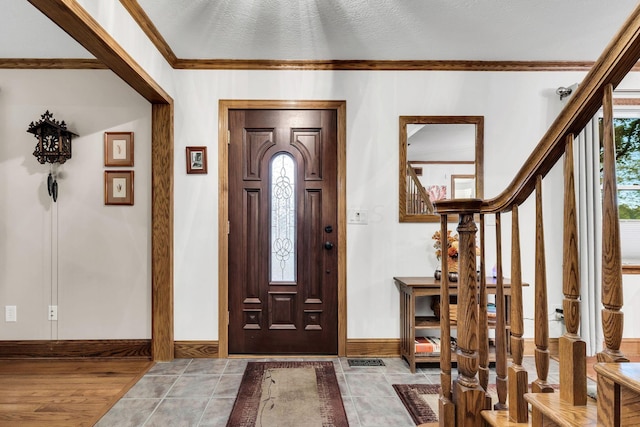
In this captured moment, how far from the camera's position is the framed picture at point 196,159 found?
2990mm

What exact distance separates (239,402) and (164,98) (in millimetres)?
2248

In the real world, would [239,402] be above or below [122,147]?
below

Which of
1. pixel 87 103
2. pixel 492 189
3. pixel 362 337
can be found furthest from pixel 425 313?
pixel 87 103

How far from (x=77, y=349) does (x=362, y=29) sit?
3.35 metres

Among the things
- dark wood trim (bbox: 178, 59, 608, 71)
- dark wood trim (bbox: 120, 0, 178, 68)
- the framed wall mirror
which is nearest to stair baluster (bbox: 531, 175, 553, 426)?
the framed wall mirror

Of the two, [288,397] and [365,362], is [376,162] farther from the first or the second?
[288,397]

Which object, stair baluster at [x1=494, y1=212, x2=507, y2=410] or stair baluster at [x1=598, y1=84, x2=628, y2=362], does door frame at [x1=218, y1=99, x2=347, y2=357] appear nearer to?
stair baluster at [x1=494, y1=212, x2=507, y2=410]

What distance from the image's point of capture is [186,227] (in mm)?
3000

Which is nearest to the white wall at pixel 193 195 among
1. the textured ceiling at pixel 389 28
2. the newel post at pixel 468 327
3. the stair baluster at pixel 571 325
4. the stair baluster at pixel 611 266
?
the textured ceiling at pixel 389 28

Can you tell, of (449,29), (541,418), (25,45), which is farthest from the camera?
(25,45)

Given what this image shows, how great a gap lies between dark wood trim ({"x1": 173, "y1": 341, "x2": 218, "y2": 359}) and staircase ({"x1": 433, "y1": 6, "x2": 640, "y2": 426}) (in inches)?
81.1

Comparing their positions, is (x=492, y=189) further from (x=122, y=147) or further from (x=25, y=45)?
(x=25, y=45)

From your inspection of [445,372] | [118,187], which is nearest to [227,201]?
[118,187]

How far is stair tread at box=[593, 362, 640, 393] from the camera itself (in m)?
0.75
